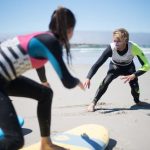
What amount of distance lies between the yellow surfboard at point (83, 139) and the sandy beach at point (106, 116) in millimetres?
195

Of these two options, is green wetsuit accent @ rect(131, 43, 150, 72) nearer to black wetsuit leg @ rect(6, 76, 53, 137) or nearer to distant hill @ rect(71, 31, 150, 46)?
black wetsuit leg @ rect(6, 76, 53, 137)

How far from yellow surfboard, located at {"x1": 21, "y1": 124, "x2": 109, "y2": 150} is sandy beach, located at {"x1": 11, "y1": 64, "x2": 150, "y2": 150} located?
0.20 meters

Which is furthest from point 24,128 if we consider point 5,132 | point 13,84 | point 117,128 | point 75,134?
point 5,132

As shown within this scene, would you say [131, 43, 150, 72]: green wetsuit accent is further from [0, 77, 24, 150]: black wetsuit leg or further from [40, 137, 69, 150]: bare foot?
[0, 77, 24, 150]: black wetsuit leg

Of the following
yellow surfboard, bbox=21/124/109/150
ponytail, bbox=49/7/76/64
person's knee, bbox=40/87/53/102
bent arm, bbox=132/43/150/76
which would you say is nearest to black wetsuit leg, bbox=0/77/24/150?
person's knee, bbox=40/87/53/102

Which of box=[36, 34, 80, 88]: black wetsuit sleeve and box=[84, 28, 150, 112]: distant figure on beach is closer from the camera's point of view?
box=[36, 34, 80, 88]: black wetsuit sleeve

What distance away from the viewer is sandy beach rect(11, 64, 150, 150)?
13.1 ft

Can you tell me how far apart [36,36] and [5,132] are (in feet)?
2.72

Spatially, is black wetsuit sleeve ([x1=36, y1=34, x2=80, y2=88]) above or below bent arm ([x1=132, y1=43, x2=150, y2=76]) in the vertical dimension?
above

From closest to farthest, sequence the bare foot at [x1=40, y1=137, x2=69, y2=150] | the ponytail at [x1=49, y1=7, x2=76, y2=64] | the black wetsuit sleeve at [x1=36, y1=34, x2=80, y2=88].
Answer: the black wetsuit sleeve at [x1=36, y1=34, x2=80, y2=88] → the ponytail at [x1=49, y1=7, x2=76, y2=64] → the bare foot at [x1=40, y1=137, x2=69, y2=150]

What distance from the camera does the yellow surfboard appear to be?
337 centimetres

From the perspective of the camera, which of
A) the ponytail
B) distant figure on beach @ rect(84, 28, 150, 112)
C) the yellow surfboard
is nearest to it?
the ponytail

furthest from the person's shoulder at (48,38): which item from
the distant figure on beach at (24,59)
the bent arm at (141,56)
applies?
the bent arm at (141,56)

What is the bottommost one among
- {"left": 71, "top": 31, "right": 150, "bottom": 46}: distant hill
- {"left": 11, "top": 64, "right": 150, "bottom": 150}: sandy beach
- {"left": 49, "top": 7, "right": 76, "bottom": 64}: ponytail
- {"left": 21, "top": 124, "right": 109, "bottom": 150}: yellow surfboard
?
{"left": 71, "top": 31, "right": 150, "bottom": 46}: distant hill
